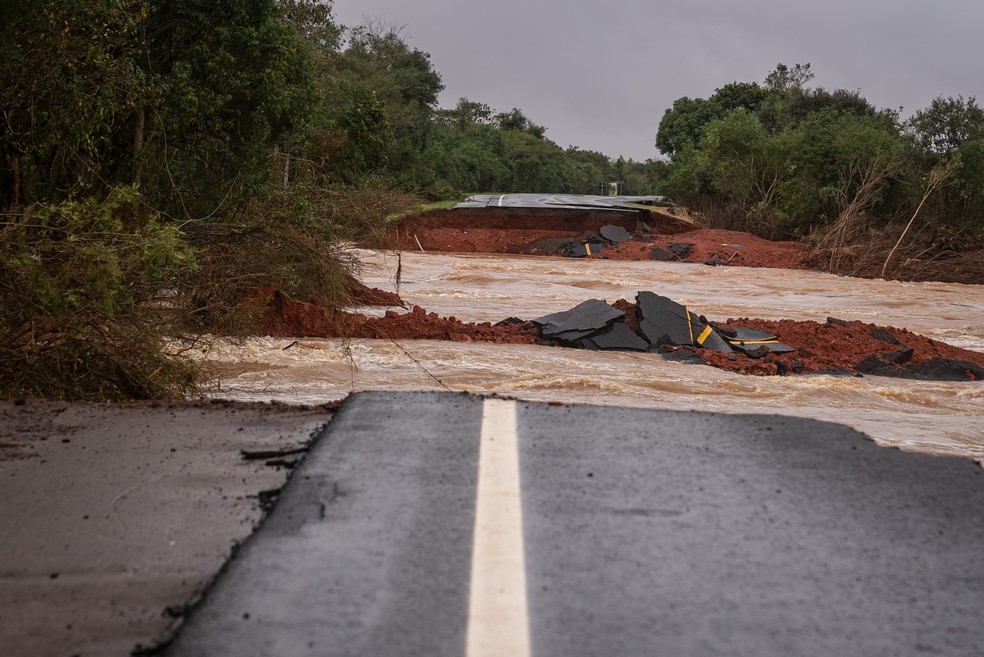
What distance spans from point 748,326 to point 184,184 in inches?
389

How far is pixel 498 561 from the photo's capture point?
3.24 m

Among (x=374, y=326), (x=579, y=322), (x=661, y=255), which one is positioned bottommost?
(x=374, y=326)

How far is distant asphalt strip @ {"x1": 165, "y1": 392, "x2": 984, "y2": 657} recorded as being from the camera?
9.12ft

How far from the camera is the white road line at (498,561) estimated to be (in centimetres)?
272

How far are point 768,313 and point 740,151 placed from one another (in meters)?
25.1

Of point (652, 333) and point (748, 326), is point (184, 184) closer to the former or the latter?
point (652, 333)

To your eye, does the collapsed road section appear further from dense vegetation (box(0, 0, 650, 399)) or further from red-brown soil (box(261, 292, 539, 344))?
dense vegetation (box(0, 0, 650, 399))

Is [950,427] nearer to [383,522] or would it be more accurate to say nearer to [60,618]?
[383,522]

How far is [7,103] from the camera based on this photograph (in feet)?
34.4

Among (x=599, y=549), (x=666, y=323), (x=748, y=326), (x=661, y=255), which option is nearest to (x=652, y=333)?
A: (x=666, y=323)

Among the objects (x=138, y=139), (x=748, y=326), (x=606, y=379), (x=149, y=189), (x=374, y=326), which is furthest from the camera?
(x=748, y=326)

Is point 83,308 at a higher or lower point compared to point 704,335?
higher

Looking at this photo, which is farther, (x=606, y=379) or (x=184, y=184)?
(x=184, y=184)

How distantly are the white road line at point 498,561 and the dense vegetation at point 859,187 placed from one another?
31724mm
